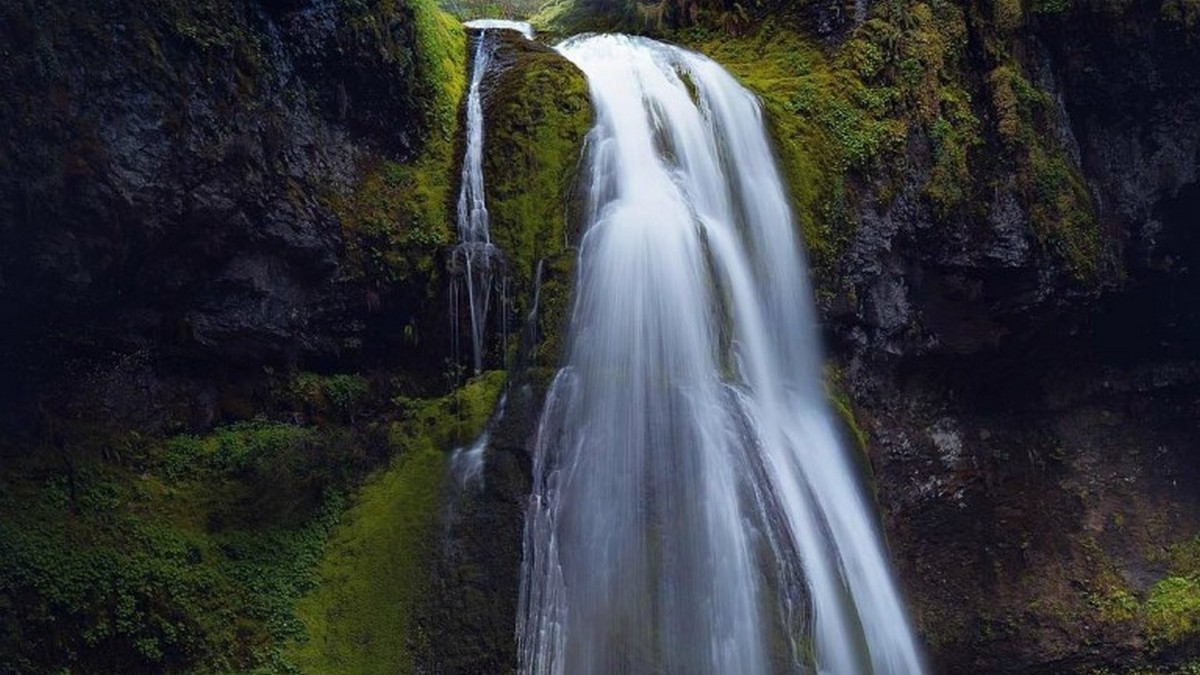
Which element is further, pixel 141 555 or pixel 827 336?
pixel 827 336

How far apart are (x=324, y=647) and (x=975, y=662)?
7.28 metres

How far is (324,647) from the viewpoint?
7969 millimetres

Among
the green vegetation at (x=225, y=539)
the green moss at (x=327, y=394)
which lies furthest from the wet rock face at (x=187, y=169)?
the green vegetation at (x=225, y=539)

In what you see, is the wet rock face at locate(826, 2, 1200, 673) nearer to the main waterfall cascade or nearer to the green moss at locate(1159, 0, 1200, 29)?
the green moss at locate(1159, 0, 1200, 29)

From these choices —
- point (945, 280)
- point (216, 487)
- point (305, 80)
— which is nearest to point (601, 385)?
point (216, 487)

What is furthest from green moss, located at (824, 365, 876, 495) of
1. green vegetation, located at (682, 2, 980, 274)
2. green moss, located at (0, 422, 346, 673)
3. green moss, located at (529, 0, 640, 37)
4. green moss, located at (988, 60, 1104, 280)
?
green moss, located at (529, 0, 640, 37)

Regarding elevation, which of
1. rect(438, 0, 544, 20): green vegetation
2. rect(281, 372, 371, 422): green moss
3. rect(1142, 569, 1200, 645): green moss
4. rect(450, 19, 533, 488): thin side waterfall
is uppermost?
rect(438, 0, 544, 20): green vegetation

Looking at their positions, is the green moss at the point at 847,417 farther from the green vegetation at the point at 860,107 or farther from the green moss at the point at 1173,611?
the green moss at the point at 1173,611

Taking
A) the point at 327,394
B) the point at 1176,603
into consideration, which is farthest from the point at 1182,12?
the point at 327,394

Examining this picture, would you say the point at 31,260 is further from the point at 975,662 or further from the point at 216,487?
the point at 975,662

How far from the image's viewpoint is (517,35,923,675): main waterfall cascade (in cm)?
751

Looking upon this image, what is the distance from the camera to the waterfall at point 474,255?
9586 mm

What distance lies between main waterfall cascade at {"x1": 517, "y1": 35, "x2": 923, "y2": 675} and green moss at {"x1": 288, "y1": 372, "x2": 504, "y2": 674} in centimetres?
95

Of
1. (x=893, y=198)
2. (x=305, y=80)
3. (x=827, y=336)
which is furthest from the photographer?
(x=893, y=198)
